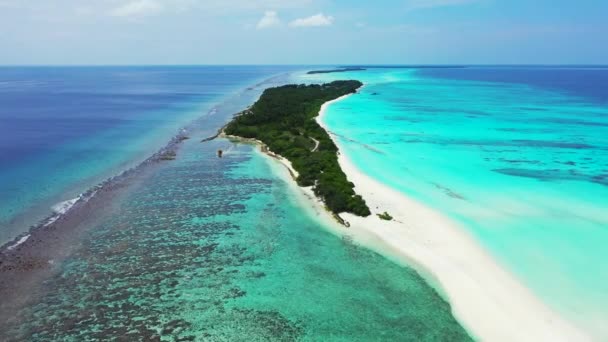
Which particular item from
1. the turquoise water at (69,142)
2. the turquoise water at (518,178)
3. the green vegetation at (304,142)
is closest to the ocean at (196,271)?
the turquoise water at (69,142)

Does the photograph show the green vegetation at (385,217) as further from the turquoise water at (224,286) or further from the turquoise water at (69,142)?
the turquoise water at (69,142)

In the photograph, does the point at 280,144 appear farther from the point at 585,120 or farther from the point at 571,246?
the point at 585,120

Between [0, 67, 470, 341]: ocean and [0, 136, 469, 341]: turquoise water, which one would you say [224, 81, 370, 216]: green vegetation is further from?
[0, 136, 469, 341]: turquoise water

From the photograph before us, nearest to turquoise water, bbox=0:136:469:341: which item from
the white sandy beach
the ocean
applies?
the ocean

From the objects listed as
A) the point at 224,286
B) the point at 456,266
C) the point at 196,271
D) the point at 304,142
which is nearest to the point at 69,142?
the point at 304,142

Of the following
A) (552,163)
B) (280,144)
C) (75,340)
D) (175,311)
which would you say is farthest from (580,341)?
(280,144)

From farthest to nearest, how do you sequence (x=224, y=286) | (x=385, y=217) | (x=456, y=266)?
(x=385, y=217)
(x=456, y=266)
(x=224, y=286)

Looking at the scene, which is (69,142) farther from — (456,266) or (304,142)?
(456,266)
